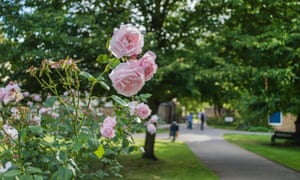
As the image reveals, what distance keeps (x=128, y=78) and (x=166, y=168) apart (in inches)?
363

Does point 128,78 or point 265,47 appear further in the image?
point 265,47

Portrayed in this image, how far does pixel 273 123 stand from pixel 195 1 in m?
19.9

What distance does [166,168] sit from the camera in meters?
10.9

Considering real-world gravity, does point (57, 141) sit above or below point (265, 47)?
below

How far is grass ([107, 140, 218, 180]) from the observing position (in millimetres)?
9531

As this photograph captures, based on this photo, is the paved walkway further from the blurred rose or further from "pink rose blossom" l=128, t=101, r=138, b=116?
the blurred rose

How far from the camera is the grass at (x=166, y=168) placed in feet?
31.3

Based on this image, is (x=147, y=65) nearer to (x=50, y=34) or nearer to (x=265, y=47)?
(x=50, y=34)

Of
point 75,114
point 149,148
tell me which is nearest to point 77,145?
point 75,114

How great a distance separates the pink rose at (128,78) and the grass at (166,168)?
730 centimetres

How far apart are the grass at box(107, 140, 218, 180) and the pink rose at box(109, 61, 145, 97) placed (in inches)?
288

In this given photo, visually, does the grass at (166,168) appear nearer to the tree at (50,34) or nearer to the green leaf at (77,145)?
the tree at (50,34)

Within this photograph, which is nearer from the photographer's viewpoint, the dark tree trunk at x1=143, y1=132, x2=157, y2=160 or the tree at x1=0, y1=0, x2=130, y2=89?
the tree at x1=0, y1=0, x2=130, y2=89

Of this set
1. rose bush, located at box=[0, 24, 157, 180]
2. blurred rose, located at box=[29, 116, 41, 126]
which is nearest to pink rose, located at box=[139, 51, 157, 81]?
rose bush, located at box=[0, 24, 157, 180]
